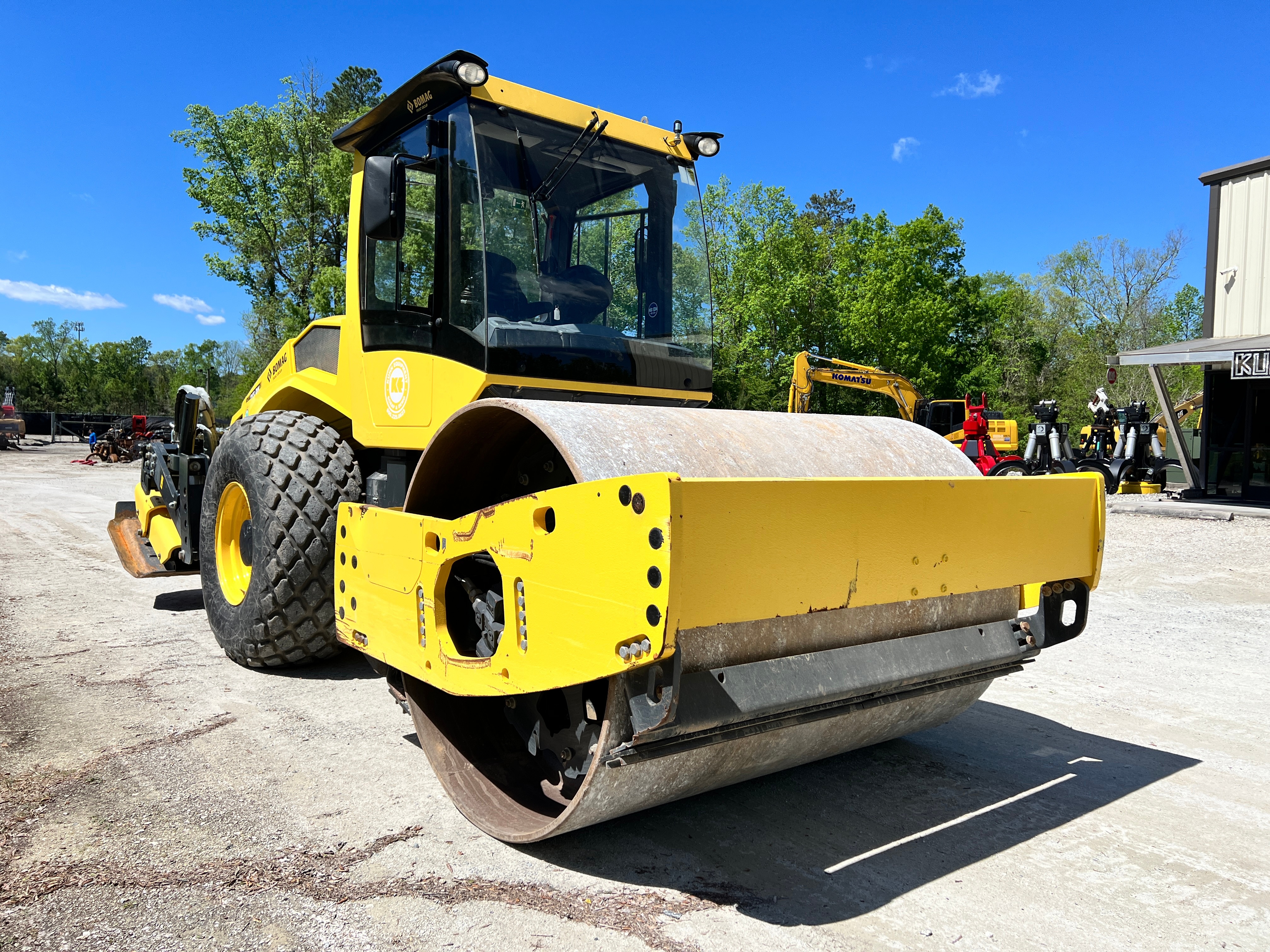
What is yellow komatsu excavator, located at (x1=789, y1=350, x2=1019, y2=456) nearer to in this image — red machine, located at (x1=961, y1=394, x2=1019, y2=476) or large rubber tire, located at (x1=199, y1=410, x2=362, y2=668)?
red machine, located at (x1=961, y1=394, x2=1019, y2=476)

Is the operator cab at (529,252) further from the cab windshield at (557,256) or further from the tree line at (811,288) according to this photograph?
the tree line at (811,288)

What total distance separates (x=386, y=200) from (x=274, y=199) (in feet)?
101

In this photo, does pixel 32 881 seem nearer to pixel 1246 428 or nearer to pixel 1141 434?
pixel 1246 428

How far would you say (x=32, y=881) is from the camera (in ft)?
8.62

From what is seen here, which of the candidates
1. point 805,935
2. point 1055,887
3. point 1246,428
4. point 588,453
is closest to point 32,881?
point 588,453

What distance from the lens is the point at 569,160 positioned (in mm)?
4152

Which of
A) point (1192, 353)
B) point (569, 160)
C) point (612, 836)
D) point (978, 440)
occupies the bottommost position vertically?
point (612, 836)

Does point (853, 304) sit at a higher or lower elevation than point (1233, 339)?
higher

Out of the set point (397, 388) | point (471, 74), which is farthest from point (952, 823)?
point (471, 74)

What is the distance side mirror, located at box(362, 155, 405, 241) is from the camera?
3.89 m

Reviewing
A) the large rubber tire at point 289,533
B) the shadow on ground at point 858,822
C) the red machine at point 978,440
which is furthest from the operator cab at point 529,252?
the red machine at point 978,440

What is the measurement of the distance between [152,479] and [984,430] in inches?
686

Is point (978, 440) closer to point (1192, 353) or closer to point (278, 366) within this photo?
point (1192, 353)

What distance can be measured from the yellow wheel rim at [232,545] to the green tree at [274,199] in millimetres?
26843
